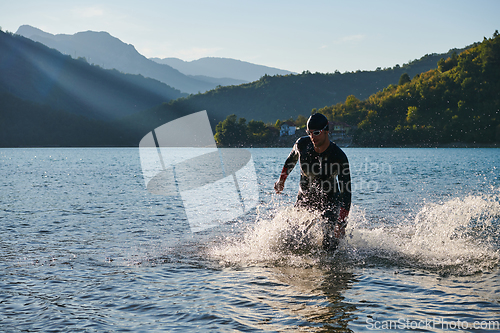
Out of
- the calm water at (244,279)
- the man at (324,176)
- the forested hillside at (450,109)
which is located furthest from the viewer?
the forested hillside at (450,109)

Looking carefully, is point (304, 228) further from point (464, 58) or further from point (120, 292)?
point (464, 58)

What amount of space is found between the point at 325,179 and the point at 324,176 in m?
0.07

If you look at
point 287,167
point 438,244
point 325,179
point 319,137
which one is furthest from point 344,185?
point 438,244

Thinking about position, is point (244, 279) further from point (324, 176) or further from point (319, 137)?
point (319, 137)

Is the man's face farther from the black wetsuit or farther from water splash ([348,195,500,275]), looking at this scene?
water splash ([348,195,500,275])

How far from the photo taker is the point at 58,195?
84.5ft

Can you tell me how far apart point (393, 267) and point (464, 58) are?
7970 inches

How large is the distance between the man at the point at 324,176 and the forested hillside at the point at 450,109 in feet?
585

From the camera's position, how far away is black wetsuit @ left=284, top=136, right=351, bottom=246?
7719mm

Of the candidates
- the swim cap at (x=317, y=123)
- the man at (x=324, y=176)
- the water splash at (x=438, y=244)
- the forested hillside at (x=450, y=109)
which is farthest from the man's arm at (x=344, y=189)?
the forested hillside at (x=450, y=109)

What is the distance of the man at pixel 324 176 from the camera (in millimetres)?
7680

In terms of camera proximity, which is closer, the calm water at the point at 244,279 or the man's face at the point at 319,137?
the calm water at the point at 244,279

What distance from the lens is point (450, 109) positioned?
6880 inches

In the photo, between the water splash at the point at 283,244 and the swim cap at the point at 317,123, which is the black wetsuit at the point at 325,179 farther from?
the swim cap at the point at 317,123
